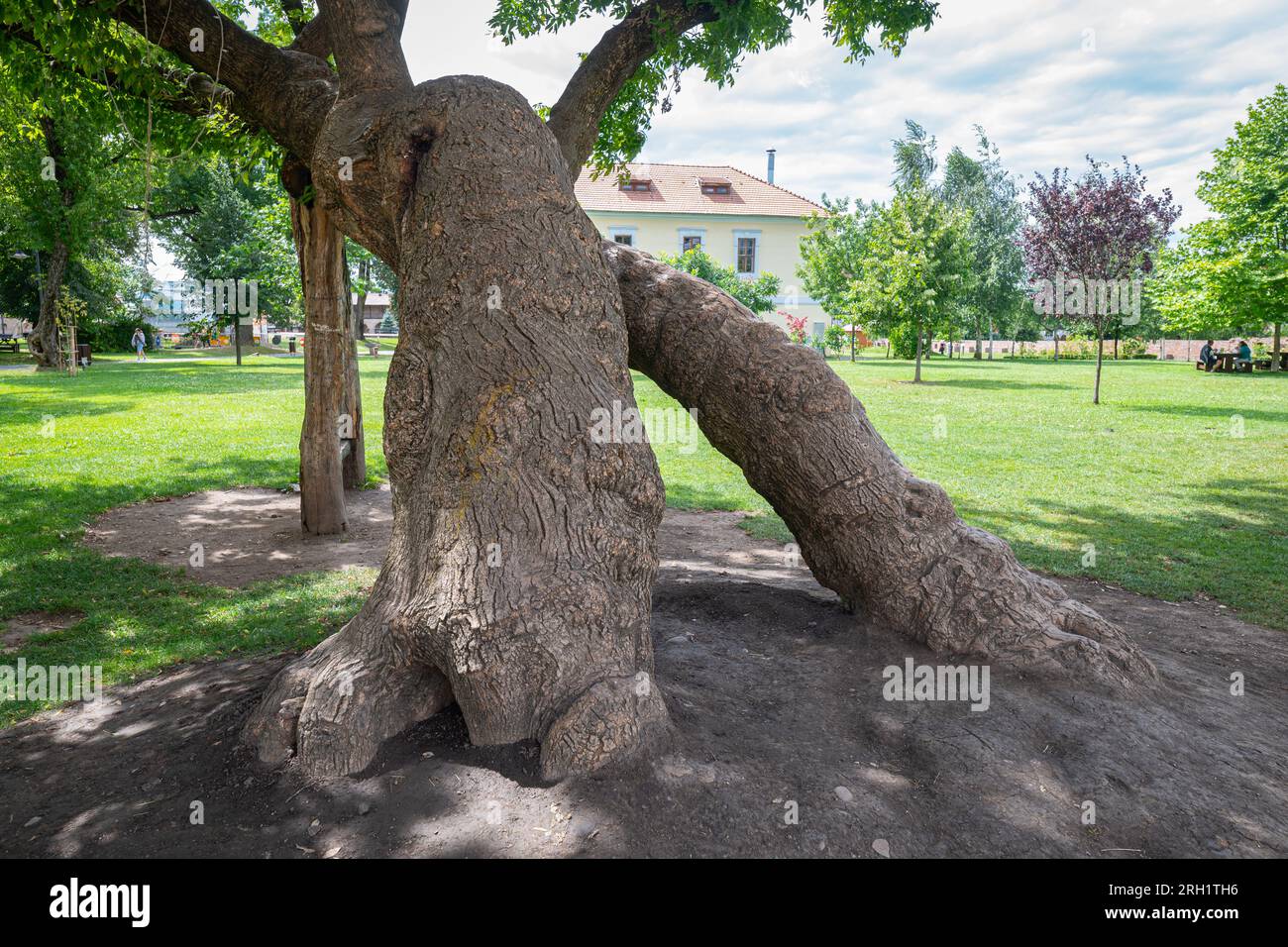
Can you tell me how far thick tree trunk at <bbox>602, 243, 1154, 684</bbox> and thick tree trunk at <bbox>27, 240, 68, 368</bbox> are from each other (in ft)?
96.9

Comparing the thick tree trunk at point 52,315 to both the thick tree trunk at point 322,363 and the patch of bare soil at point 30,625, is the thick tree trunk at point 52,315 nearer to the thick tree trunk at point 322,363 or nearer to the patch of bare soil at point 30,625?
the thick tree trunk at point 322,363

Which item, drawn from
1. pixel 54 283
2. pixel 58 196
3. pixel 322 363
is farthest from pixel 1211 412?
pixel 54 283

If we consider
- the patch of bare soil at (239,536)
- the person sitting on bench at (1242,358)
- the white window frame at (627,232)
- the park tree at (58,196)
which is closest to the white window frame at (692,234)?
the white window frame at (627,232)

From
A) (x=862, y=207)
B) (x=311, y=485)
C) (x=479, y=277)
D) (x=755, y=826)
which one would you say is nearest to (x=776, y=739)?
(x=755, y=826)

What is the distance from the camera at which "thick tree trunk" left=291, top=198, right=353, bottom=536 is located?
784cm

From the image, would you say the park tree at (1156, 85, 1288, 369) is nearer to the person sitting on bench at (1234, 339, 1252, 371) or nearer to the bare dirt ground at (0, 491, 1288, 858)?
the person sitting on bench at (1234, 339, 1252, 371)

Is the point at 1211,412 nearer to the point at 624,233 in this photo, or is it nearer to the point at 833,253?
the point at 833,253

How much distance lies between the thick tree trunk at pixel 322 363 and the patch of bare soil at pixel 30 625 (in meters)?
2.41

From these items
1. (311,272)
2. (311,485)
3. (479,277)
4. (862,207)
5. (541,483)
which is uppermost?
(862,207)

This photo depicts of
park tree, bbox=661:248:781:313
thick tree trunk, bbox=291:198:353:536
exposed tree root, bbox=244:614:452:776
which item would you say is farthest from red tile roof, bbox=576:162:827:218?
exposed tree root, bbox=244:614:452:776

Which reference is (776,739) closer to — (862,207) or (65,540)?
(65,540)

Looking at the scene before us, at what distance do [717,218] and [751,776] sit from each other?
160 ft

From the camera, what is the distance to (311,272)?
7.82 m

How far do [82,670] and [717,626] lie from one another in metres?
3.93
